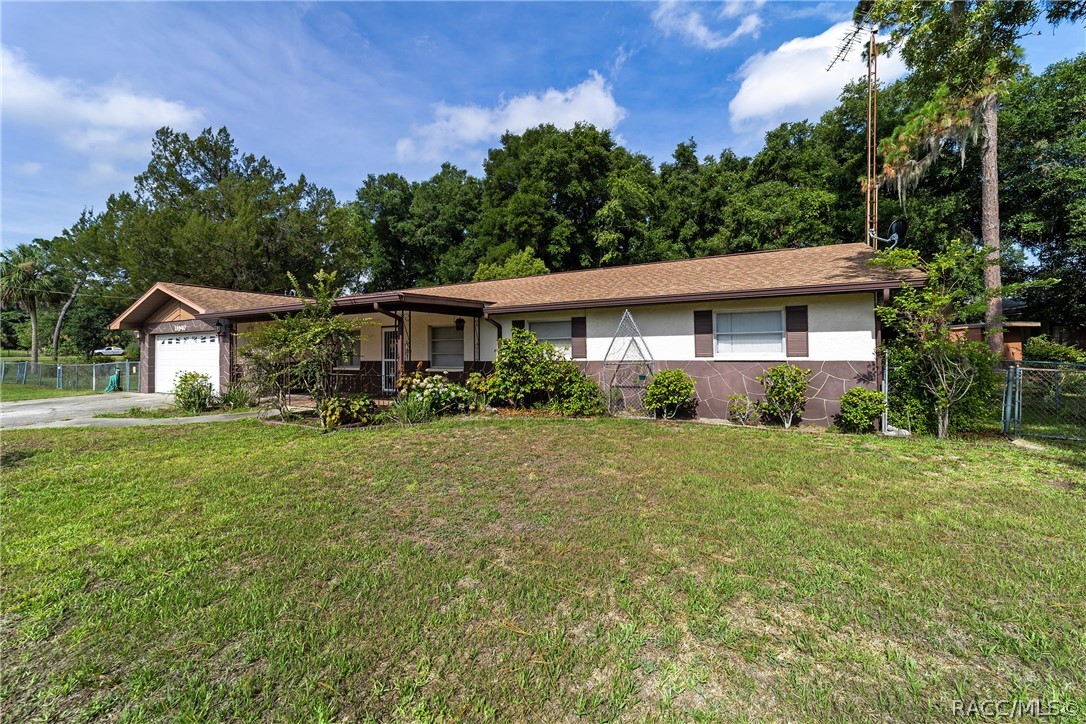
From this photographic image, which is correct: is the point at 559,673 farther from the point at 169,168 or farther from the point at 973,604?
the point at 169,168

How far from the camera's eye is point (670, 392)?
9.72 m

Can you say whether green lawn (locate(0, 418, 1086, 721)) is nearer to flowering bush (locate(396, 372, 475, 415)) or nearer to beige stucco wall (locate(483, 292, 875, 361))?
beige stucco wall (locate(483, 292, 875, 361))

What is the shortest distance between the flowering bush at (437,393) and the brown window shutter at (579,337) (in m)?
2.84

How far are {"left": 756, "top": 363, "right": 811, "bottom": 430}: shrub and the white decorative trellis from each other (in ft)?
8.14

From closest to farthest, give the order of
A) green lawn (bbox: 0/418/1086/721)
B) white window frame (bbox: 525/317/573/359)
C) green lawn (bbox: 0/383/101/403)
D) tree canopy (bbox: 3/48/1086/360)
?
1. green lawn (bbox: 0/418/1086/721)
2. white window frame (bbox: 525/317/573/359)
3. green lawn (bbox: 0/383/101/403)
4. tree canopy (bbox: 3/48/1086/360)

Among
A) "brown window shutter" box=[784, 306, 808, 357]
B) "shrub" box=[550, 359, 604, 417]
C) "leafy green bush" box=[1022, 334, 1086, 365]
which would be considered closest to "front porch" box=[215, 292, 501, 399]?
"shrub" box=[550, 359, 604, 417]

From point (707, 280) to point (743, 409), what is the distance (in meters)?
3.28

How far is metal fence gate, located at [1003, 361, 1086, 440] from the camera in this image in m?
7.89

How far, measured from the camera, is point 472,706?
6.87 feet

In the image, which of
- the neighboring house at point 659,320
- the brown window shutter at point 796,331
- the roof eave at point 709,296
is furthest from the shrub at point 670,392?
the brown window shutter at point 796,331

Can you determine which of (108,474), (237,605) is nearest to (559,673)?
(237,605)

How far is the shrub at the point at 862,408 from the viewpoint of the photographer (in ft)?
26.8

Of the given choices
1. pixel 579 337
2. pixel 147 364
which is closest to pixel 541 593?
pixel 579 337

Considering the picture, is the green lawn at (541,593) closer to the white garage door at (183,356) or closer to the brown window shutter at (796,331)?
the brown window shutter at (796,331)
